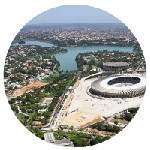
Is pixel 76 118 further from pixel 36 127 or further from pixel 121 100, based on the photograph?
pixel 121 100

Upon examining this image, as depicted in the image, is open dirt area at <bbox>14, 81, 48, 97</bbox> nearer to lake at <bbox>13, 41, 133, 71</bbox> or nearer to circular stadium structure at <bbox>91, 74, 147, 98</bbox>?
circular stadium structure at <bbox>91, 74, 147, 98</bbox>

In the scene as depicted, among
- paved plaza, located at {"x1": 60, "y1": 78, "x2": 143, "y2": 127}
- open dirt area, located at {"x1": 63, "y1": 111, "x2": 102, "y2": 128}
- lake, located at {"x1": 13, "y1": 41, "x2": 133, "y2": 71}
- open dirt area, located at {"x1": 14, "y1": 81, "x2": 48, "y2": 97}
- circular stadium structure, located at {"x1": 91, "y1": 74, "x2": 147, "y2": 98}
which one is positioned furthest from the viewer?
lake, located at {"x1": 13, "y1": 41, "x2": 133, "y2": 71}

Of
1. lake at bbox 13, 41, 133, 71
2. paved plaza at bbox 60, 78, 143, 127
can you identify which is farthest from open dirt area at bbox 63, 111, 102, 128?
lake at bbox 13, 41, 133, 71

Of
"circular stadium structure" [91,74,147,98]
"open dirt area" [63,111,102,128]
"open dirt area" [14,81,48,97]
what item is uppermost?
"circular stadium structure" [91,74,147,98]

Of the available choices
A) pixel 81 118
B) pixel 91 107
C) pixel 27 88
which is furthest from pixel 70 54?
pixel 81 118

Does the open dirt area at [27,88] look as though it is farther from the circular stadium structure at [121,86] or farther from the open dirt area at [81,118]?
the open dirt area at [81,118]

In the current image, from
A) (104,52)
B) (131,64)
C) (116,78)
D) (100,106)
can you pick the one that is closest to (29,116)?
(100,106)

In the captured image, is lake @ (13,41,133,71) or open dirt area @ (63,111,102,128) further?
lake @ (13,41,133,71)

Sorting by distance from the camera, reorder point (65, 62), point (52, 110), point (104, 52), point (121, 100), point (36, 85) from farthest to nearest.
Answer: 1. point (104, 52)
2. point (65, 62)
3. point (36, 85)
4. point (121, 100)
5. point (52, 110)

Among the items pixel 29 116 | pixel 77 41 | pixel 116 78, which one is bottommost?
pixel 29 116

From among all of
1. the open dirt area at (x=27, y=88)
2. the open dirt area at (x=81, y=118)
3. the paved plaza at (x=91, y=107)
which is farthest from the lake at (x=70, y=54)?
the open dirt area at (x=81, y=118)
